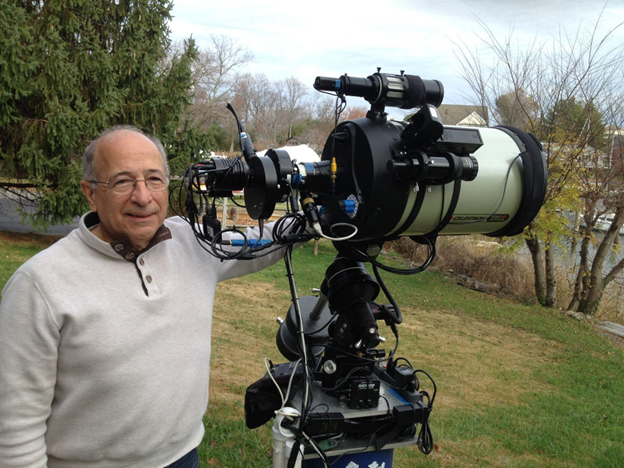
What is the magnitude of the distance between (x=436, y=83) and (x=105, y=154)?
116 cm

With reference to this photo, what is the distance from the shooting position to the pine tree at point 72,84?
785 centimetres

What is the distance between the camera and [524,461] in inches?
135

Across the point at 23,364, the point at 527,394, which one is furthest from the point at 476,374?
the point at 23,364

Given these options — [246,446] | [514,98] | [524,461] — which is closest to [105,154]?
[246,446]

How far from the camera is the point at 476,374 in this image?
17.5 ft

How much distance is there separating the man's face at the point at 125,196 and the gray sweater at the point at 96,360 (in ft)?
0.24

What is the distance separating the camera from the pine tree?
7848mm

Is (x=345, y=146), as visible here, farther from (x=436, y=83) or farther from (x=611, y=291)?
(x=611, y=291)

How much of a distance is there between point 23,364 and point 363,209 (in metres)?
1.07

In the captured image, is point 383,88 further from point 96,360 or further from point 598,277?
point 598,277

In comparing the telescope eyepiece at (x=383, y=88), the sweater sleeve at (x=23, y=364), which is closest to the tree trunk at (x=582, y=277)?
the telescope eyepiece at (x=383, y=88)

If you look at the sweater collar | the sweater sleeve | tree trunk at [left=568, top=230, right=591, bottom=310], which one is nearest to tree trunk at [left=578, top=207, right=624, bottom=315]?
tree trunk at [left=568, top=230, right=591, bottom=310]

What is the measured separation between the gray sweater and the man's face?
7 centimetres

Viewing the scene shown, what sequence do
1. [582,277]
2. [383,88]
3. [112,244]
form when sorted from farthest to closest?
1. [582,277]
2. [383,88]
3. [112,244]
